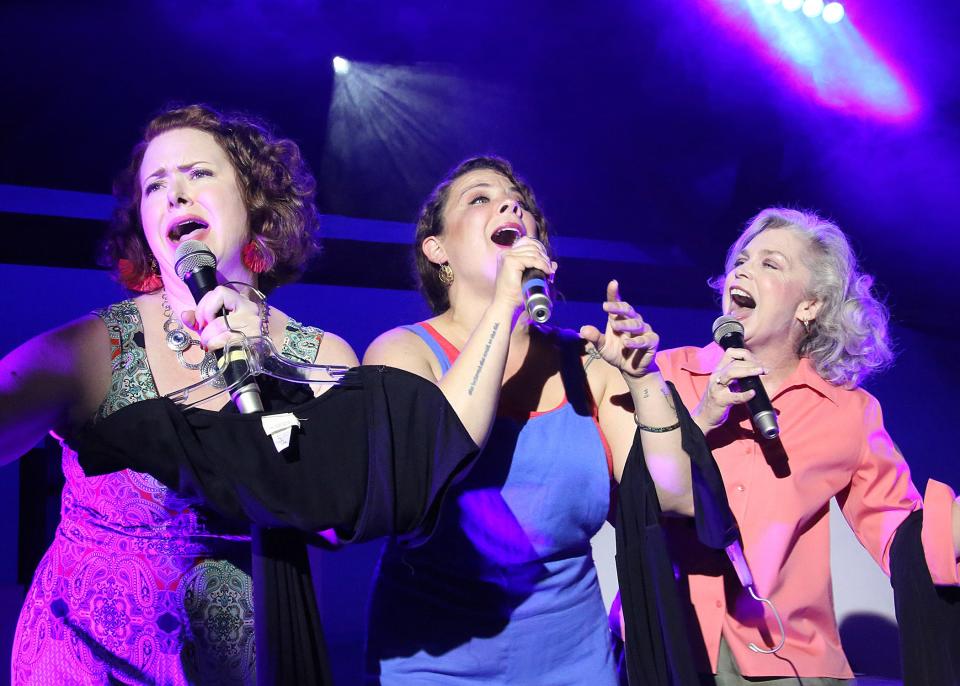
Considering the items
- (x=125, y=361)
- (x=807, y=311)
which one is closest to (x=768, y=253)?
(x=807, y=311)

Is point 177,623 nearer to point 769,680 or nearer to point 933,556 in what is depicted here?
point 769,680

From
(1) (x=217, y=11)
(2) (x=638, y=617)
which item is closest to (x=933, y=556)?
(2) (x=638, y=617)

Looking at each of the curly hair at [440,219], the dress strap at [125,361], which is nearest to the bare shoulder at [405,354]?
the curly hair at [440,219]

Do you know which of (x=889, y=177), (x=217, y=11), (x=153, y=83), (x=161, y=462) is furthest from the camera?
(x=889, y=177)

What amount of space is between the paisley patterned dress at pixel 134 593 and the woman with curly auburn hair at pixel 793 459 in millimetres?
1008

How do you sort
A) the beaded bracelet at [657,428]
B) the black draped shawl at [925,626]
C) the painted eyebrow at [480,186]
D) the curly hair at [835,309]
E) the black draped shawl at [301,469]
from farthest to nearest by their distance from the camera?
1. the curly hair at [835,309]
2. the painted eyebrow at [480,186]
3. the black draped shawl at [925,626]
4. the beaded bracelet at [657,428]
5. the black draped shawl at [301,469]

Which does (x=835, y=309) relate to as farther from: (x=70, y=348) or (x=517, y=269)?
(x=70, y=348)

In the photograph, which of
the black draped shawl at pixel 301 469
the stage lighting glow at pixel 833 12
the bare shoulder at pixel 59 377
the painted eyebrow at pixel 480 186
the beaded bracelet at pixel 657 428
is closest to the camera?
the black draped shawl at pixel 301 469

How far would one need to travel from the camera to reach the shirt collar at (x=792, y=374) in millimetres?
2273

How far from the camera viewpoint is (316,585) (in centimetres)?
150

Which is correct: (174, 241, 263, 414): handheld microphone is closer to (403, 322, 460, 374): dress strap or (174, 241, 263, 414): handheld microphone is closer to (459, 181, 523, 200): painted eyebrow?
(403, 322, 460, 374): dress strap

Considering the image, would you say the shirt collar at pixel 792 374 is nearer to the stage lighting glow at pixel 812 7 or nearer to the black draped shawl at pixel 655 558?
the black draped shawl at pixel 655 558

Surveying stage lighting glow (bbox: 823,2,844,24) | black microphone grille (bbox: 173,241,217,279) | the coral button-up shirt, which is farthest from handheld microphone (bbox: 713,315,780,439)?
stage lighting glow (bbox: 823,2,844,24)

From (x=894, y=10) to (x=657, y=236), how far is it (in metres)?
1.73
